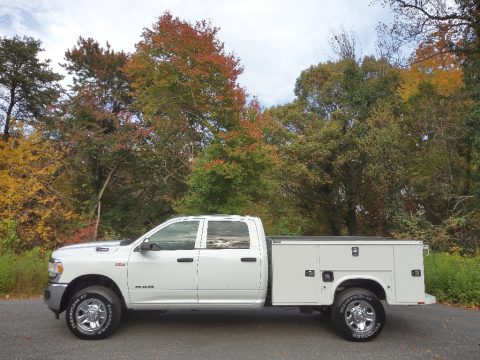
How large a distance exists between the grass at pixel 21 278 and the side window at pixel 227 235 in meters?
5.52

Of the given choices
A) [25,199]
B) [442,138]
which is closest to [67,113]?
[25,199]

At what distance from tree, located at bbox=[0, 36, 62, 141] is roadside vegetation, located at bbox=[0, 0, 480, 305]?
8 cm

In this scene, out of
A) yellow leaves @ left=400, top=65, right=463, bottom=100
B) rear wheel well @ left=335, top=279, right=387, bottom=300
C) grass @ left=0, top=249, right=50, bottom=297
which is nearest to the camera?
rear wheel well @ left=335, top=279, right=387, bottom=300

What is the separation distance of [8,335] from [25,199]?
13.3 meters

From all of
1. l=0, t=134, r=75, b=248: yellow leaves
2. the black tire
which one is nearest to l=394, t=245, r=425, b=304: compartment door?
the black tire

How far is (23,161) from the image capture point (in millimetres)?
19688

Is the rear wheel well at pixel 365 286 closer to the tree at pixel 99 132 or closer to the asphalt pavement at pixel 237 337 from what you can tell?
the asphalt pavement at pixel 237 337

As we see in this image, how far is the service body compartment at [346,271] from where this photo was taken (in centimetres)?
691

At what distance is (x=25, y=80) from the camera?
2655 centimetres

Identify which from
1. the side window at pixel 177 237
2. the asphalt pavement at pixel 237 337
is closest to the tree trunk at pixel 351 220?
the asphalt pavement at pixel 237 337

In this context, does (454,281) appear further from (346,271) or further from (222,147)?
(222,147)

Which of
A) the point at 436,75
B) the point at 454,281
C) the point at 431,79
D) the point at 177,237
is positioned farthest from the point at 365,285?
the point at 436,75

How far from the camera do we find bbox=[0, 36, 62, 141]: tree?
86.1 ft

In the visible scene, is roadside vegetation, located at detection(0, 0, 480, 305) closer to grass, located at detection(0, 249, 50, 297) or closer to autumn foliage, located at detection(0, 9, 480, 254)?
autumn foliage, located at detection(0, 9, 480, 254)
